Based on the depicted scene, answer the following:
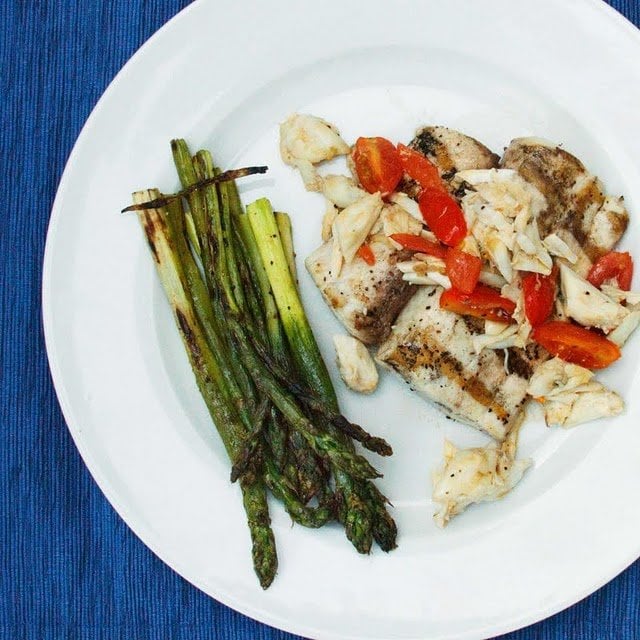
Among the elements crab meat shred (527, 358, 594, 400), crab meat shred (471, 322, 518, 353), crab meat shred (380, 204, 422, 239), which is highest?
crab meat shred (380, 204, 422, 239)

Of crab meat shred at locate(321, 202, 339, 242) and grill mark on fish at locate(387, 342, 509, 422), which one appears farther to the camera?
crab meat shred at locate(321, 202, 339, 242)

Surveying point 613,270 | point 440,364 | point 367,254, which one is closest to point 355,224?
point 367,254

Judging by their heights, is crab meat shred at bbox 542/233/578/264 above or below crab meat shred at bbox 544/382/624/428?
above

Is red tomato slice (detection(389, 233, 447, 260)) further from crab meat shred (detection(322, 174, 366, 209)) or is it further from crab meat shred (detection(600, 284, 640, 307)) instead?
crab meat shred (detection(600, 284, 640, 307))

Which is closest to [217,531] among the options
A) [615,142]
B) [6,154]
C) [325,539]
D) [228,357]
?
[325,539]

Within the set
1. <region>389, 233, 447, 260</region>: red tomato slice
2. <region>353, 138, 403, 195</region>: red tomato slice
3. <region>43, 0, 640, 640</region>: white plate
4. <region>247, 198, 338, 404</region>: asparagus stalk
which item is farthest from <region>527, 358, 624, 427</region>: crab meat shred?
<region>353, 138, 403, 195</region>: red tomato slice

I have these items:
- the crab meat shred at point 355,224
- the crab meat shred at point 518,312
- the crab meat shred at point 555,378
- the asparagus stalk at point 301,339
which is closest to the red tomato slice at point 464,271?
the crab meat shred at point 518,312

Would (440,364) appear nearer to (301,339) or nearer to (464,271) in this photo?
(464,271)
